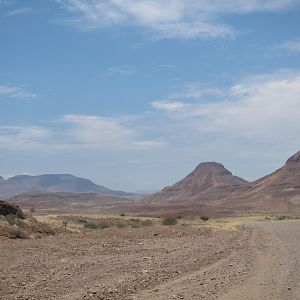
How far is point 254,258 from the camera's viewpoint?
68.1ft

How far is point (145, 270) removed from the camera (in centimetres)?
1666

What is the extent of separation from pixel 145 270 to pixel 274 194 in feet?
406

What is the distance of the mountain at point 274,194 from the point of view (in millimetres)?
126000

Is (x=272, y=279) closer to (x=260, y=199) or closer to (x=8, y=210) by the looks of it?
(x=8, y=210)

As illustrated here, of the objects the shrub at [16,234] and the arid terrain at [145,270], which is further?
the shrub at [16,234]

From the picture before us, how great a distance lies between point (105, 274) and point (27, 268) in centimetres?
284

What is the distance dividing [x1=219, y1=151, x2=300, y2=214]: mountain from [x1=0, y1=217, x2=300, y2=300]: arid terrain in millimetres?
96471

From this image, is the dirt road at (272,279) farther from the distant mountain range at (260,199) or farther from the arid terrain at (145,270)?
the distant mountain range at (260,199)

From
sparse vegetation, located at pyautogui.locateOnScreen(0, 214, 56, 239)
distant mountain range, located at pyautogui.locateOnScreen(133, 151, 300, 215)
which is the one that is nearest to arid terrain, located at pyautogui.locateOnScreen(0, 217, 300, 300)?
sparse vegetation, located at pyautogui.locateOnScreen(0, 214, 56, 239)

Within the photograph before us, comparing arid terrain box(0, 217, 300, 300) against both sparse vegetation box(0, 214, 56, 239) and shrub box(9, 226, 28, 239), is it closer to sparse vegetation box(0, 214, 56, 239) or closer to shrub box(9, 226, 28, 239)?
shrub box(9, 226, 28, 239)

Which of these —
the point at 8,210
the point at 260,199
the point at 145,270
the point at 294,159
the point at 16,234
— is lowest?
the point at 145,270

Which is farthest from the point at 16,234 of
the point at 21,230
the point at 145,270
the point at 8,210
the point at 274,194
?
the point at 274,194

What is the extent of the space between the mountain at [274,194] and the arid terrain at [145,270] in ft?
317

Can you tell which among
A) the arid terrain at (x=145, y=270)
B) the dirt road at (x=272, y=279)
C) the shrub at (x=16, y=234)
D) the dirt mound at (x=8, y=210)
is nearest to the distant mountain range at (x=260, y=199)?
the dirt mound at (x=8, y=210)
